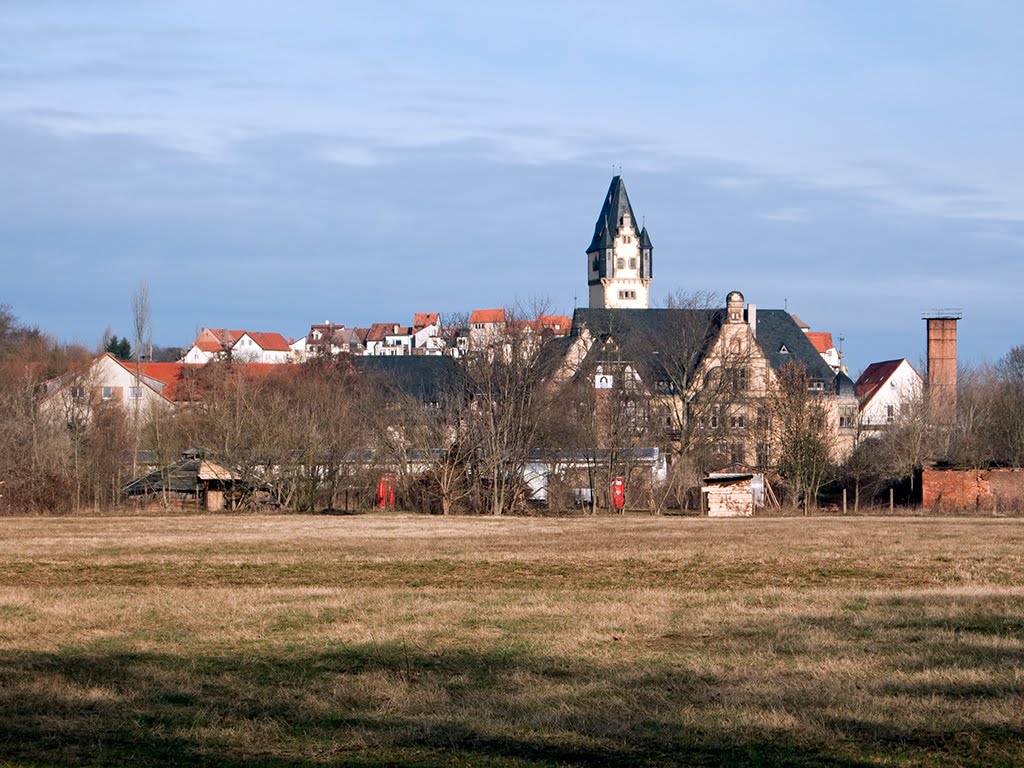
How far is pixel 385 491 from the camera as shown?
55.2 m

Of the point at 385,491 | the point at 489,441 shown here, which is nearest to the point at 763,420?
the point at 489,441

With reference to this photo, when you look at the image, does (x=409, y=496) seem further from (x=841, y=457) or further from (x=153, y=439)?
(x=841, y=457)

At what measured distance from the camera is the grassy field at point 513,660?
9539mm

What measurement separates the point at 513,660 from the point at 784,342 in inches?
3607

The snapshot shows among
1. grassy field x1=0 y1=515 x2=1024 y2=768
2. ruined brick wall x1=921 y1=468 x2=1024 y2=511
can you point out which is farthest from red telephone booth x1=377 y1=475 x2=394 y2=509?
grassy field x1=0 y1=515 x2=1024 y2=768

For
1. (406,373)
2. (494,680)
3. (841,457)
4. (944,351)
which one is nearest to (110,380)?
(406,373)

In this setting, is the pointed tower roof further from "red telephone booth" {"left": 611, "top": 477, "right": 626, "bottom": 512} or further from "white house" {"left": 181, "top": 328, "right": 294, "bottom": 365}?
"red telephone booth" {"left": 611, "top": 477, "right": 626, "bottom": 512}

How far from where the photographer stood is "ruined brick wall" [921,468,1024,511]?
5556 cm

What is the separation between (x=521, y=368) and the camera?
58.0m

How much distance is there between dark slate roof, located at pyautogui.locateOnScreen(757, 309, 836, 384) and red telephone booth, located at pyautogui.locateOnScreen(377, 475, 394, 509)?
162 feet

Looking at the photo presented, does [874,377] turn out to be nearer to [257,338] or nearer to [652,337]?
[652,337]

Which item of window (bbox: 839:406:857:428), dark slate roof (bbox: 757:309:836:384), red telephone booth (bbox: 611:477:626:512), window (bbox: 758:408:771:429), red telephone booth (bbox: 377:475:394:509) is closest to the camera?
red telephone booth (bbox: 377:475:394:509)

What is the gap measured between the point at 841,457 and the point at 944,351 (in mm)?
37255

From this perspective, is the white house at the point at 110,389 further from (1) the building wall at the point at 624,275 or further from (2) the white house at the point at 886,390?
(1) the building wall at the point at 624,275
